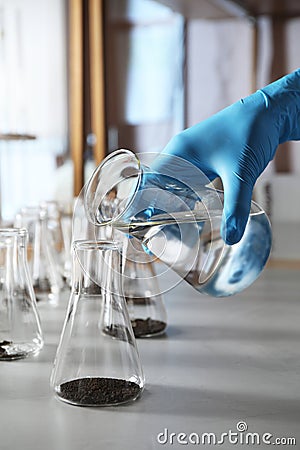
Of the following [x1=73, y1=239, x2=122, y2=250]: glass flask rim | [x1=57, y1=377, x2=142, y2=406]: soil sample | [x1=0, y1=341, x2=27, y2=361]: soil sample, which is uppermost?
[x1=73, y1=239, x2=122, y2=250]: glass flask rim

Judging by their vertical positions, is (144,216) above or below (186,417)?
above

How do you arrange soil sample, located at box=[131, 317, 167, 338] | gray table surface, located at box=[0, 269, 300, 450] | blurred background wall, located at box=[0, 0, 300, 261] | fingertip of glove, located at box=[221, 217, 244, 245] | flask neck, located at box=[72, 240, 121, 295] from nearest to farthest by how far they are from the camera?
1. gray table surface, located at box=[0, 269, 300, 450]
2. flask neck, located at box=[72, 240, 121, 295]
3. fingertip of glove, located at box=[221, 217, 244, 245]
4. soil sample, located at box=[131, 317, 167, 338]
5. blurred background wall, located at box=[0, 0, 300, 261]

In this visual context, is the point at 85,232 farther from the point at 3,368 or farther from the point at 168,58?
the point at 168,58

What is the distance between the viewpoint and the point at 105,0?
7.46 ft

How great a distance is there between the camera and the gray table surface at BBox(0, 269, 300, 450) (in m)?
0.55

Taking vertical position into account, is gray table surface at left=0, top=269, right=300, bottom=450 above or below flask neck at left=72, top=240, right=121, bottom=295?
below

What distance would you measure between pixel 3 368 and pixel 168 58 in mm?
1997

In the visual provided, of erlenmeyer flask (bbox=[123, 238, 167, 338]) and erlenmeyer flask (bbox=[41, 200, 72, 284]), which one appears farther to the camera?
erlenmeyer flask (bbox=[41, 200, 72, 284])

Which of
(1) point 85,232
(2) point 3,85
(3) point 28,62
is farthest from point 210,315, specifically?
(3) point 28,62

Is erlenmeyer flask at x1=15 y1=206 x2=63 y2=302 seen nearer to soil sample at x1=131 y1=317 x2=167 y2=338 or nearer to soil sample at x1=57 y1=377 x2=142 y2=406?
soil sample at x1=131 y1=317 x2=167 y2=338

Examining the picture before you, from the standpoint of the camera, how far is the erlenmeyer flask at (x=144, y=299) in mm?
832

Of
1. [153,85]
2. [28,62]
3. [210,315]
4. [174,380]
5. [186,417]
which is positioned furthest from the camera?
[153,85]

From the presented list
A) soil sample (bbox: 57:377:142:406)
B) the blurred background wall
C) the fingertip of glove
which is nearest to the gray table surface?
soil sample (bbox: 57:377:142:406)

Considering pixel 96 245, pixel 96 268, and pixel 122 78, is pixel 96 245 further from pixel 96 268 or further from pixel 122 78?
pixel 122 78
